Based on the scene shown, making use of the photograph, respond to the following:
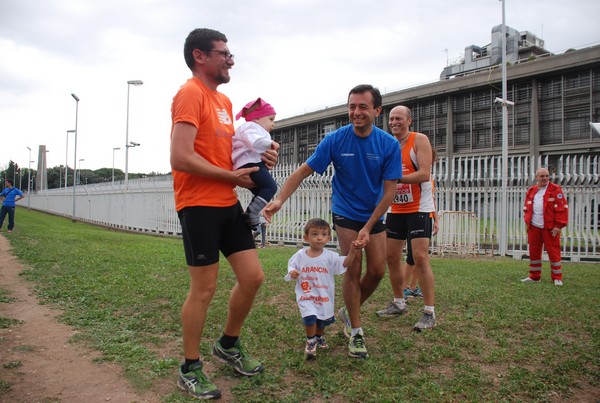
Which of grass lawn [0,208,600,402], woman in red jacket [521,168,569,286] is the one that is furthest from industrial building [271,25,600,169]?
grass lawn [0,208,600,402]

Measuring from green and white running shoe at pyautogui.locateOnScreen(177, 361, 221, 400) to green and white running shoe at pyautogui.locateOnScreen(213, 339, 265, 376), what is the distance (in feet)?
1.03

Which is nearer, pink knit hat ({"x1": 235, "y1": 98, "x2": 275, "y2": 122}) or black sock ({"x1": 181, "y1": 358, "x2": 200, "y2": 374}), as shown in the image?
black sock ({"x1": 181, "y1": 358, "x2": 200, "y2": 374})

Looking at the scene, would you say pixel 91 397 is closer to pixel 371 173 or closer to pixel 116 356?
pixel 116 356

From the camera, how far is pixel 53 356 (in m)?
3.52

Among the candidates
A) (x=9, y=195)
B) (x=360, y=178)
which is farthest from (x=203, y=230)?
(x=9, y=195)

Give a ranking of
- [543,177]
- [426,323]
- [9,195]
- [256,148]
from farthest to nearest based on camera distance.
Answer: [9,195], [543,177], [426,323], [256,148]

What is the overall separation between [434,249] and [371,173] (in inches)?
414

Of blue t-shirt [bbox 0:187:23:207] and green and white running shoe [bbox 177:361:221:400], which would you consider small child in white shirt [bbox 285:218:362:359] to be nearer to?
green and white running shoe [bbox 177:361:221:400]

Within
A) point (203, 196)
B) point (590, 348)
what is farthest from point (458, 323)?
point (203, 196)

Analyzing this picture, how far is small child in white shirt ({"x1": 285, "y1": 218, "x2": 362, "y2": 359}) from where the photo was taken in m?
3.75

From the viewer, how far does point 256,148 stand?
2980 mm

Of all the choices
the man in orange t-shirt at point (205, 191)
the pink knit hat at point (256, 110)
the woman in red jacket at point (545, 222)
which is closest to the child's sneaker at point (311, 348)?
the man in orange t-shirt at point (205, 191)

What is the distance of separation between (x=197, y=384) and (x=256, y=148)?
156 centimetres

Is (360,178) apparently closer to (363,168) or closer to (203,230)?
(363,168)
